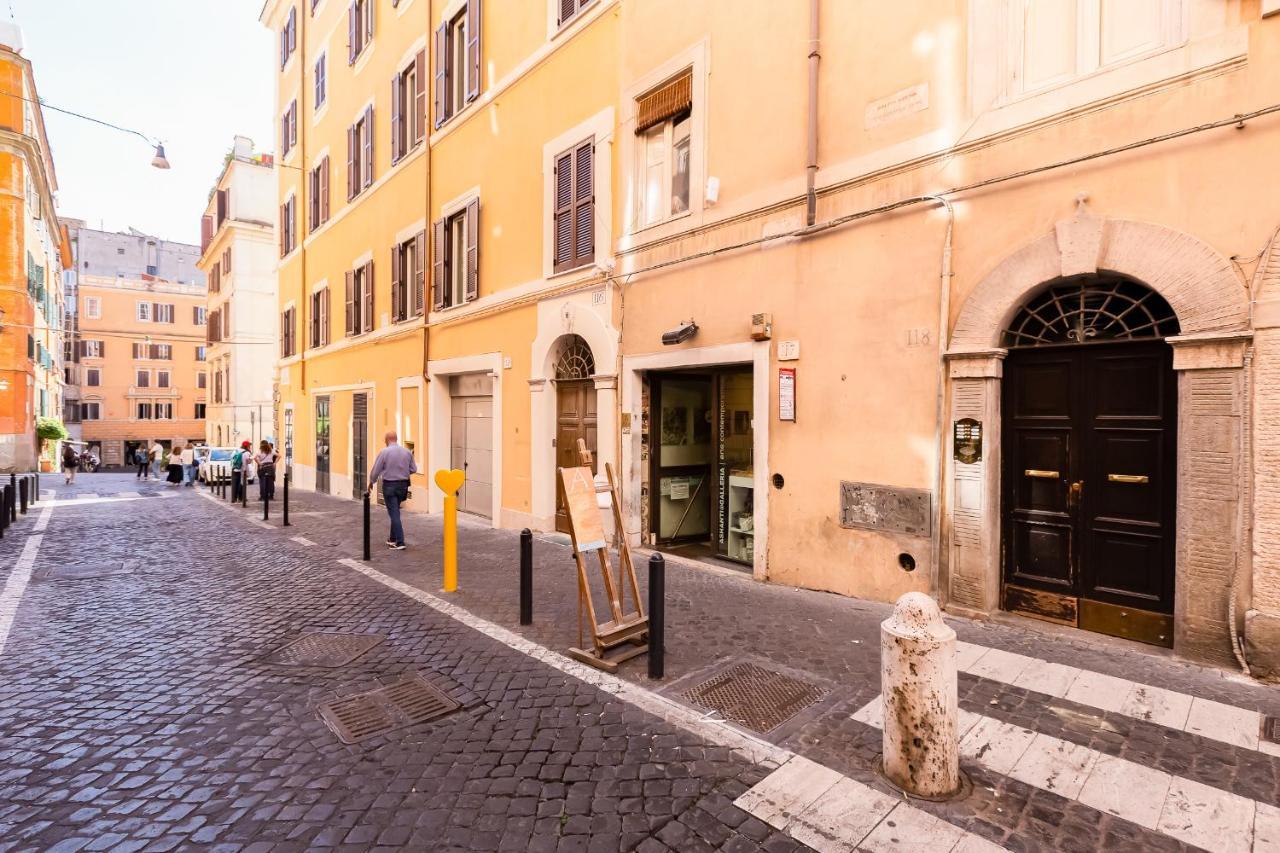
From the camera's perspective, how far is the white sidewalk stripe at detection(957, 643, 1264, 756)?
3.59 m

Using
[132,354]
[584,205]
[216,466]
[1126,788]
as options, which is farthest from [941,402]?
[132,354]

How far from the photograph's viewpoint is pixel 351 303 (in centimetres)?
1709

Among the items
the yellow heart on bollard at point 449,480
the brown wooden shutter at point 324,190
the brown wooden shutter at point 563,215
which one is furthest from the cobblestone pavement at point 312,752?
the brown wooden shutter at point 324,190

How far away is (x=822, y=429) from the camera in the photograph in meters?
6.66

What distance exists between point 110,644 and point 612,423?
19.0ft

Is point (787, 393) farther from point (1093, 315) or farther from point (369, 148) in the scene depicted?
point (369, 148)

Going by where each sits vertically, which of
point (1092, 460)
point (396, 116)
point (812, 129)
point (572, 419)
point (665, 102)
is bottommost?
point (1092, 460)

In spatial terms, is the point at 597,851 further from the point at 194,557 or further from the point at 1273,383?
the point at 194,557

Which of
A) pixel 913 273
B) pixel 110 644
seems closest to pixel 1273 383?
pixel 913 273

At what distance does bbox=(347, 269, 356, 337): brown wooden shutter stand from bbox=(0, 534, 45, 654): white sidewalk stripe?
8.36 m

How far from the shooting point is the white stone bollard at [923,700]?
3016mm

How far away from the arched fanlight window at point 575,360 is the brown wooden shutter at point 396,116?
25.9 ft

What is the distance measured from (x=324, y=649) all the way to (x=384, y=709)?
146 centimetres

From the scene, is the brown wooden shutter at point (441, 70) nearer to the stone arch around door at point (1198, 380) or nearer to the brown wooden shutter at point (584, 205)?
the brown wooden shutter at point (584, 205)
